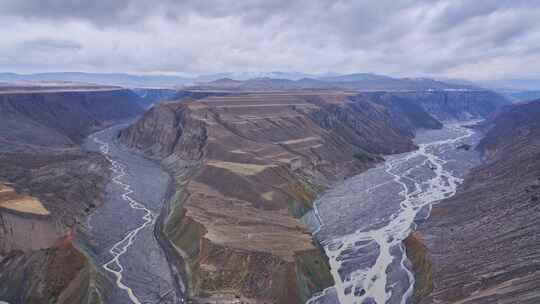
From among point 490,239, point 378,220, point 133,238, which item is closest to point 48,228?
point 133,238

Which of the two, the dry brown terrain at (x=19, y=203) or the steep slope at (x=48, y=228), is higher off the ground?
the dry brown terrain at (x=19, y=203)

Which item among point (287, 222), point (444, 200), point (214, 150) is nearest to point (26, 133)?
point (214, 150)

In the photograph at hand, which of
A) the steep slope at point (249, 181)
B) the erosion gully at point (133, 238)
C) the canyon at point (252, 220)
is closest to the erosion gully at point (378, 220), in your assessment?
the canyon at point (252, 220)

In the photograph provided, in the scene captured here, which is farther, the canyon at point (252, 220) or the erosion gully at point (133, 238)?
the erosion gully at point (133, 238)

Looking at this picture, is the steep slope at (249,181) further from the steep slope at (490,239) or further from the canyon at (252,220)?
the steep slope at (490,239)

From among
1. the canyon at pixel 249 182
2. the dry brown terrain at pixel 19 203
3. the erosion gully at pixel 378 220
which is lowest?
the erosion gully at pixel 378 220

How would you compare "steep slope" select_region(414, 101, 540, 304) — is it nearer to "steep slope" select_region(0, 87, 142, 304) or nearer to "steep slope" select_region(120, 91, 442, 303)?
"steep slope" select_region(120, 91, 442, 303)

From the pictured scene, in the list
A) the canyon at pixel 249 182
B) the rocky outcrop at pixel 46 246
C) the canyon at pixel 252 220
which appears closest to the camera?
the rocky outcrop at pixel 46 246

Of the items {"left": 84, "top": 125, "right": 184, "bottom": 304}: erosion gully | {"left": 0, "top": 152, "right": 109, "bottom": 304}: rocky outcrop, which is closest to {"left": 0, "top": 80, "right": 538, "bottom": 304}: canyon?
{"left": 0, "top": 152, "right": 109, "bottom": 304}: rocky outcrop
